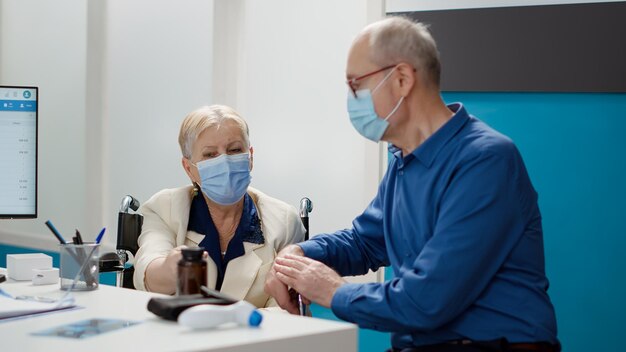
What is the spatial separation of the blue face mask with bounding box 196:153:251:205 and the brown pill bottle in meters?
0.99

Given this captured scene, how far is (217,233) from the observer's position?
2.89m

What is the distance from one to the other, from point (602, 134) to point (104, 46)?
319 cm

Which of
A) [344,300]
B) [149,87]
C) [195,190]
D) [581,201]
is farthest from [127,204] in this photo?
[149,87]

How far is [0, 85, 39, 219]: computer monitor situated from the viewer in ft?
9.51

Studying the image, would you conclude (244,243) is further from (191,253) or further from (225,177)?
(191,253)

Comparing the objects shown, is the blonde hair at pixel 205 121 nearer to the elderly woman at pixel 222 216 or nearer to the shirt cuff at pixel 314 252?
the elderly woman at pixel 222 216

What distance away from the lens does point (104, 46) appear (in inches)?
206

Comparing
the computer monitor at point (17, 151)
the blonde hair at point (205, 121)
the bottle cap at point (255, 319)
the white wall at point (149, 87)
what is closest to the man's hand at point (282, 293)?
the blonde hair at point (205, 121)

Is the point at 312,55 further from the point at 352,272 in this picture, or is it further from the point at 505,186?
the point at 505,186

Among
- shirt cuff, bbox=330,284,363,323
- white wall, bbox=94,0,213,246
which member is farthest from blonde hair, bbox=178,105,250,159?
white wall, bbox=94,0,213,246

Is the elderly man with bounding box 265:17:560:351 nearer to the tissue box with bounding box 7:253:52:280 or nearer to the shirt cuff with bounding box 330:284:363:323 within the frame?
the shirt cuff with bounding box 330:284:363:323

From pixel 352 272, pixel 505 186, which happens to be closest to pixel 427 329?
pixel 505 186

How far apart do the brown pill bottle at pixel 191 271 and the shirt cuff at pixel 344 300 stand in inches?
18.7

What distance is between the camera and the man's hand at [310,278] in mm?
2273
